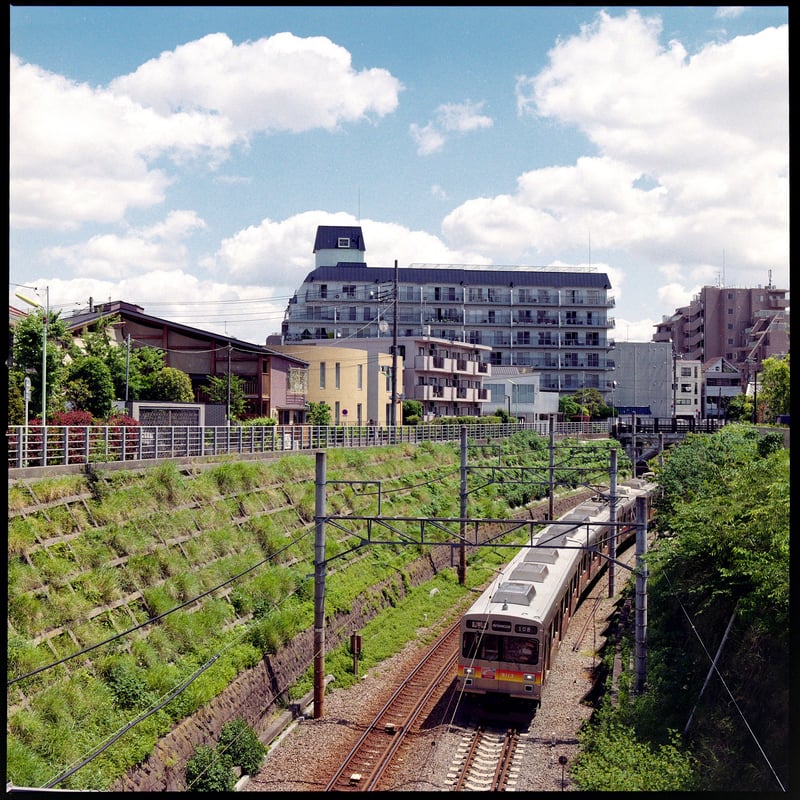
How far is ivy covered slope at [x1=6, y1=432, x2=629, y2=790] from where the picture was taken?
10469mm

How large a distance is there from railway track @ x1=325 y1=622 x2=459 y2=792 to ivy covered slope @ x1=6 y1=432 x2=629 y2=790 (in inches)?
97.4

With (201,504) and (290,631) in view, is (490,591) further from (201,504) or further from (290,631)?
(201,504)

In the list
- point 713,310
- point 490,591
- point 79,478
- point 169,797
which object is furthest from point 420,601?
point 713,310

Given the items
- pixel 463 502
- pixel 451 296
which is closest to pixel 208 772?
pixel 463 502

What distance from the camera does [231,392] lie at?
35.2 m

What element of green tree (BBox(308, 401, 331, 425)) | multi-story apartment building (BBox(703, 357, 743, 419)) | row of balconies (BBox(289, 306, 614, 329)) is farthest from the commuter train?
multi-story apartment building (BBox(703, 357, 743, 419))

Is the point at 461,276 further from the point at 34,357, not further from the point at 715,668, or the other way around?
the point at 715,668

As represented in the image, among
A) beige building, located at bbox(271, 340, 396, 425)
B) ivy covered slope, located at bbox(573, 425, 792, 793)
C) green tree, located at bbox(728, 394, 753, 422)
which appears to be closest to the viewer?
ivy covered slope, located at bbox(573, 425, 792, 793)

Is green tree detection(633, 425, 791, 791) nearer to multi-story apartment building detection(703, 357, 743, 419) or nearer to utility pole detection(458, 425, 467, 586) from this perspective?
utility pole detection(458, 425, 467, 586)

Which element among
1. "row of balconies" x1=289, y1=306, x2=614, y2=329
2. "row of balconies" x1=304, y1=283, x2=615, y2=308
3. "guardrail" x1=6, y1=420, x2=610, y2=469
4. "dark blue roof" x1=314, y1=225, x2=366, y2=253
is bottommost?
"guardrail" x1=6, y1=420, x2=610, y2=469

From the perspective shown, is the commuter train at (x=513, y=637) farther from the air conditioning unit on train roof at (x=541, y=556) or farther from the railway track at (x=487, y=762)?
the air conditioning unit on train roof at (x=541, y=556)

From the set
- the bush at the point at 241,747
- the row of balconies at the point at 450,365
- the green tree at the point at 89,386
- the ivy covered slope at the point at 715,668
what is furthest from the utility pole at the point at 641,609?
the row of balconies at the point at 450,365

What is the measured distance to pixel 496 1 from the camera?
3.19 meters

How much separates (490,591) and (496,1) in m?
15.8
